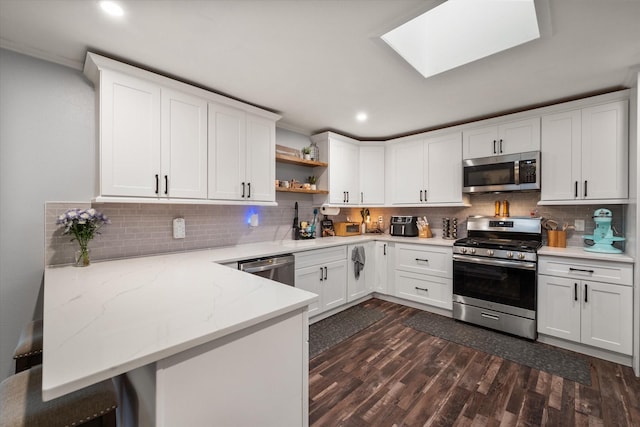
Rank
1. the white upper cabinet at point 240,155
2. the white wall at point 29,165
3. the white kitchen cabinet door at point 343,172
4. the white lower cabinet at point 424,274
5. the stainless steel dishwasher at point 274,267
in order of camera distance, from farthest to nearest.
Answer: the white kitchen cabinet door at point 343,172 < the white lower cabinet at point 424,274 < the white upper cabinet at point 240,155 < the stainless steel dishwasher at point 274,267 < the white wall at point 29,165

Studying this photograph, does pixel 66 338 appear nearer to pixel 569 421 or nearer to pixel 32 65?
pixel 32 65

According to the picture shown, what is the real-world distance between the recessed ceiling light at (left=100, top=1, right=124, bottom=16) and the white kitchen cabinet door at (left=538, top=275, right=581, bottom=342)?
12.6 feet

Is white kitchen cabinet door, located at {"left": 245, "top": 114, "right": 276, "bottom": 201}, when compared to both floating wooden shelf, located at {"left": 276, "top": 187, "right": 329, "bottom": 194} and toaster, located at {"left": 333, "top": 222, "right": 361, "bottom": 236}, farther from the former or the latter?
toaster, located at {"left": 333, "top": 222, "right": 361, "bottom": 236}

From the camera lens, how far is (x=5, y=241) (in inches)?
72.1

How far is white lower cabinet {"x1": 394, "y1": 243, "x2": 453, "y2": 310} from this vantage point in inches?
128

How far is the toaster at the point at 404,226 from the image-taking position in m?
3.95

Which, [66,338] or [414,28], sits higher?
[414,28]

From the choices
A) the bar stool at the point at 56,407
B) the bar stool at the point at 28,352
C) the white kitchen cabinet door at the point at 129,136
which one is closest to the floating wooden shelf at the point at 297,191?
the white kitchen cabinet door at the point at 129,136

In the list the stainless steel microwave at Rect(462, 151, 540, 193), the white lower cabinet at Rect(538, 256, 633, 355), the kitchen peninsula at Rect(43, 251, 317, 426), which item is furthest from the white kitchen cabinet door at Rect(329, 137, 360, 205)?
the kitchen peninsula at Rect(43, 251, 317, 426)

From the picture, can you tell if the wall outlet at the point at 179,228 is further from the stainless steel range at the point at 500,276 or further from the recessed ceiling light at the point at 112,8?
the stainless steel range at the point at 500,276

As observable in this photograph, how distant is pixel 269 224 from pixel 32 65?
2330 mm

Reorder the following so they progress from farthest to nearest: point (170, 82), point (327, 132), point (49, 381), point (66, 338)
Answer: point (327, 132), point (170, 82), point (66, 338), point (49, 381)

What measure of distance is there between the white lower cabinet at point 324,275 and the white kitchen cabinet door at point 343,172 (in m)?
0.82

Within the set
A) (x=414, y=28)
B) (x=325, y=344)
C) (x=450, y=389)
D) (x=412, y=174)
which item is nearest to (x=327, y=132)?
(x=412, y=174)
